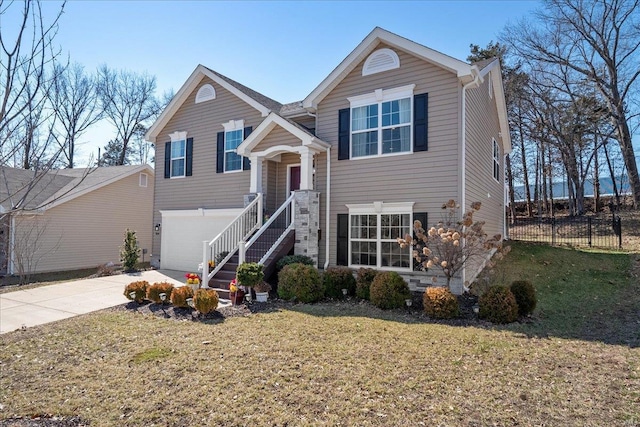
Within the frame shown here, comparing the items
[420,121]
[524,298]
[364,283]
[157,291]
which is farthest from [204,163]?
[524,298]

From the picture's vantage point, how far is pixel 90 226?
18.7 meters

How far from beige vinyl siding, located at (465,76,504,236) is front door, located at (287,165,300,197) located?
5.89 metres

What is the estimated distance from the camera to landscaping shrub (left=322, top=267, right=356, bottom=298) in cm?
962

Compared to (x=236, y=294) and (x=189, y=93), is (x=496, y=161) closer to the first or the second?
(x=236, y=294)

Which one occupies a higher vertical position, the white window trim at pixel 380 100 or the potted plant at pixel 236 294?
the white window trim at pixel 380 100

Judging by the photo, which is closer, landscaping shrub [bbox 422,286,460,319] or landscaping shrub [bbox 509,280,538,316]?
landscaping shrub [bbox 422,286,460,319]

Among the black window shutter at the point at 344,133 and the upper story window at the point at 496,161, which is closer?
the black window shutter at the point at 344,133

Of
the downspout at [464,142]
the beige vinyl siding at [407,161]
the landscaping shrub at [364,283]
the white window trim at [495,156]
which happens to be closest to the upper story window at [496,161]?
the white window trim at [495,156]

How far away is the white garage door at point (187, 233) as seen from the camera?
559 inches

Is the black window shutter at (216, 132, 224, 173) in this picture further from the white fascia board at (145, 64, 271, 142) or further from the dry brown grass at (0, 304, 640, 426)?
the dry brown grass at (0, 304, 640, 426)

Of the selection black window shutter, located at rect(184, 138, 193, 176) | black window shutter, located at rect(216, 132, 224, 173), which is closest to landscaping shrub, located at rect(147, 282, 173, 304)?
black window shutter, located at rect(216, 132, 224, 173)

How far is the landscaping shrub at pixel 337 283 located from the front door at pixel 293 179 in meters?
4.74

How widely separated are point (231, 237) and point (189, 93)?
24.7ft

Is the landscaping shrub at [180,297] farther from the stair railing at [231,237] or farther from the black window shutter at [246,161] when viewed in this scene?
the black window shutter at [246,161]
